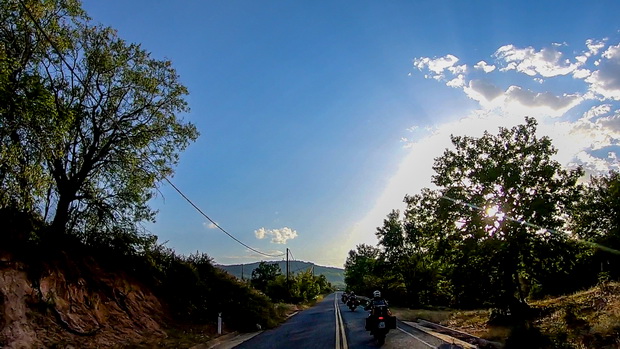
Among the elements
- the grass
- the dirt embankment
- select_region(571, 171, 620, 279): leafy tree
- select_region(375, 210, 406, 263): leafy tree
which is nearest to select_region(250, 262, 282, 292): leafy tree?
select_region(375, 210, 406, 263): leafy tree

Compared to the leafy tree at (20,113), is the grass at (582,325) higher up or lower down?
lower down

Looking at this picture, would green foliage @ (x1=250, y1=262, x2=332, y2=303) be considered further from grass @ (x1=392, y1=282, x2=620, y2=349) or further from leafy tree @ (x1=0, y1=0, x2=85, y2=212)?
leafy tree @ (x1=0, y1=0, x2=85, y2=212)

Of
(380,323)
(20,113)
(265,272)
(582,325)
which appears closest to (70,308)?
(20,113)

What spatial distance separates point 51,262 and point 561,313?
68.1 feet

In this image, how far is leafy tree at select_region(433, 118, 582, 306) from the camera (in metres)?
22.3

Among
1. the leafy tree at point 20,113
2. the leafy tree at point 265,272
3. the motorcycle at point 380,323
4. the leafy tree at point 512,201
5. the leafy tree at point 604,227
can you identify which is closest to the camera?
the leafy tree at point 20,113

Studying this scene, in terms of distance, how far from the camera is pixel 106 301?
16.0 m

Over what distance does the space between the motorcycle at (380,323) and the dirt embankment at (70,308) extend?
8.14 metres

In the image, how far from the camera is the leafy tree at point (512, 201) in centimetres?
2227

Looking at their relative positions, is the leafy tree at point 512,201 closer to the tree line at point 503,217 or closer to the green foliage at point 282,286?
the tree line at point 503,217

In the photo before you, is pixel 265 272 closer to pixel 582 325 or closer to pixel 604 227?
pixel 604 227

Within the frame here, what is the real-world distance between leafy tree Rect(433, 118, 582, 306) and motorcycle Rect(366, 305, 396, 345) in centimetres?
911

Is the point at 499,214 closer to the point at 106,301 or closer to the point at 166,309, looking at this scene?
the point at 166,309

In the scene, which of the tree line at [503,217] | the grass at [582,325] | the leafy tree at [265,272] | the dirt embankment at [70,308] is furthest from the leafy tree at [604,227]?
the leafy tree at [265,272]
